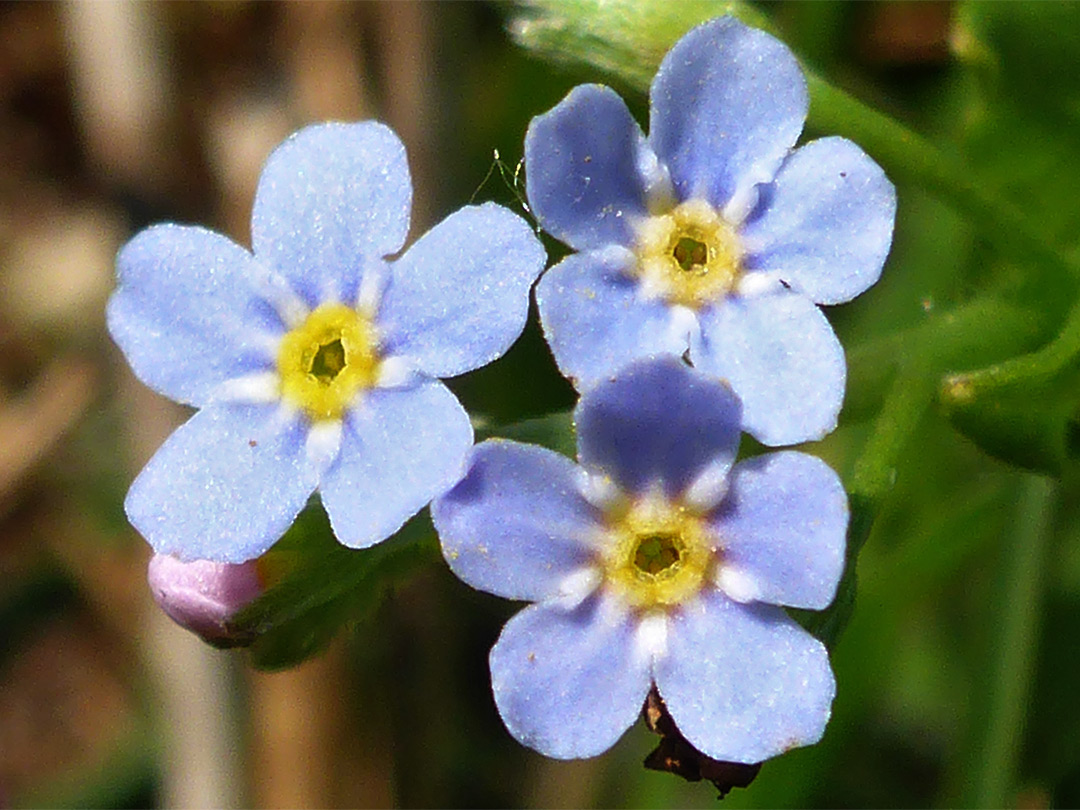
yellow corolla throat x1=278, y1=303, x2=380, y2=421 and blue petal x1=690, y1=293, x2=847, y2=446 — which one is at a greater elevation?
blue petal x1=690, y1=293, x2=847, y2=446

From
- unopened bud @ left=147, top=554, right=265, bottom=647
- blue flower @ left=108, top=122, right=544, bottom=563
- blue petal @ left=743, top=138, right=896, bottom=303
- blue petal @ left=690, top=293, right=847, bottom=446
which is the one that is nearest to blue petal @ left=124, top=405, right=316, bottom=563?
blue flower @ left=108, top=122, right=544, bottom=563

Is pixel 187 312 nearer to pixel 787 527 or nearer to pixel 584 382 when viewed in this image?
pixel 584 382

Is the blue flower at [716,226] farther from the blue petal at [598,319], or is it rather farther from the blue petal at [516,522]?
the blue petal at [516,522]

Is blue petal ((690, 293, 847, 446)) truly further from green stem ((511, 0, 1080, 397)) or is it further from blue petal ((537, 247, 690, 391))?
green stem ((511, 0, 1080, 397))

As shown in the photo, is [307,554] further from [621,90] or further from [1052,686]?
[1052,686]

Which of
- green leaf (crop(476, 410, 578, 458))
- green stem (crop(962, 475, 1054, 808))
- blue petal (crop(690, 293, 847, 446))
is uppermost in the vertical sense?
blue petal (crop(690, 293, 847, 446))
